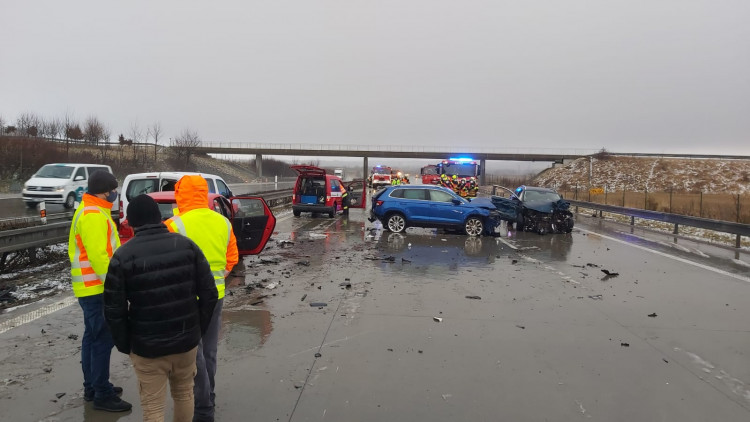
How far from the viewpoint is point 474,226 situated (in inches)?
615

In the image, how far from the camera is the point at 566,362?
5.01 meters

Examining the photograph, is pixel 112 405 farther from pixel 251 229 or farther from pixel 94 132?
pixel 94 132

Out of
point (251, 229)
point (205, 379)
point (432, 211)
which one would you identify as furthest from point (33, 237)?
point (432, 211)

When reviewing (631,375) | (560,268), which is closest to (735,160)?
(560,268)

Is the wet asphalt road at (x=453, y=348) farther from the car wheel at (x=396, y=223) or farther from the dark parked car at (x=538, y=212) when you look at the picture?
the dark parked car at (x=538, y=212)

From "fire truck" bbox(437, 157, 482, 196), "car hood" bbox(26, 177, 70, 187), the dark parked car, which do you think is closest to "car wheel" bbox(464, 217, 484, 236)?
the dark parked car

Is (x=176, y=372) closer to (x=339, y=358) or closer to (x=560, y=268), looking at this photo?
(x=339, y=358)

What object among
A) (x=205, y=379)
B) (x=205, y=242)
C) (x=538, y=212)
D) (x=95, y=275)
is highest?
(x=205, y=242)

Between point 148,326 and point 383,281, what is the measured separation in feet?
20.0

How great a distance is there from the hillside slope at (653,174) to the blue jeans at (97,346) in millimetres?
78484

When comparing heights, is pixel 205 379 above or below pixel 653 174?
below

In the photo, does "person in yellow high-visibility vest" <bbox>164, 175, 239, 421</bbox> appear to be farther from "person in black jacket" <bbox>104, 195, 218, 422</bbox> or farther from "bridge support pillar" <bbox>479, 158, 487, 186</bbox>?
"bridge support pillar" <bbox>479, 158, 487, 186</bbox>

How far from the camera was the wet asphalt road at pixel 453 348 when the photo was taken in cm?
400

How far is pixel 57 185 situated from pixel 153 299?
63.1 feet
